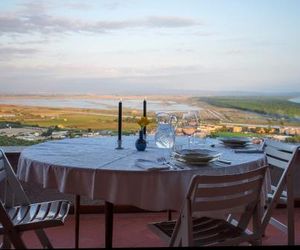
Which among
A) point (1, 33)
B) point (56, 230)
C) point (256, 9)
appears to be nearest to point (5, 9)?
point (1, 33)

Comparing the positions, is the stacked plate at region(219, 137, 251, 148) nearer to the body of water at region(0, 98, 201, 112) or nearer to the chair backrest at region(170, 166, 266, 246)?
the chair backrest at region(170, 166, 266, 246)

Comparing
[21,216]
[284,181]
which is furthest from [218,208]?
[21,216]

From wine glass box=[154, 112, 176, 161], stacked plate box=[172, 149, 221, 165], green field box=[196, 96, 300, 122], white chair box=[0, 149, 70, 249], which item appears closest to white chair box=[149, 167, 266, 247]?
stacked plate box=[172, 149, 221, 165]

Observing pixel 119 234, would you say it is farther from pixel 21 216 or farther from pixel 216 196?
pixel 216 196

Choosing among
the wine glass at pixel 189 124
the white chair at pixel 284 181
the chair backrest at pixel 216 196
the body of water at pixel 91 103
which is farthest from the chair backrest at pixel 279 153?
the body of water at pixel 91 103

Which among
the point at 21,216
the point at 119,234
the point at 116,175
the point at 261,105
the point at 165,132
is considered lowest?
the point at 119,234
